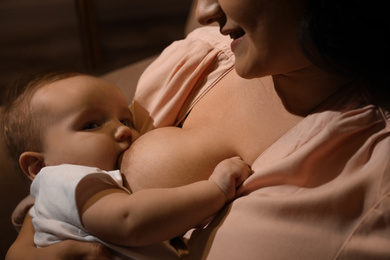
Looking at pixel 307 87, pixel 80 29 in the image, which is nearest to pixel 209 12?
pixel 307 87

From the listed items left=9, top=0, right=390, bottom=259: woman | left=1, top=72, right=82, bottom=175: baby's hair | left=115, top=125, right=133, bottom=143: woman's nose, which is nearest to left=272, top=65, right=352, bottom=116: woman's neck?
left=9, top=0, right=390, bottom=259: woman

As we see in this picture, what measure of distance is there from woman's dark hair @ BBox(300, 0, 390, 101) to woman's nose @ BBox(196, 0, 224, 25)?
0.20 metres

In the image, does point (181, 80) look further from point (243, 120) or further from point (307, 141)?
point (307, 141)

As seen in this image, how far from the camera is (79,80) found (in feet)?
3.86

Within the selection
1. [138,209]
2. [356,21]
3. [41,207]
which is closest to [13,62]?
[41,207]

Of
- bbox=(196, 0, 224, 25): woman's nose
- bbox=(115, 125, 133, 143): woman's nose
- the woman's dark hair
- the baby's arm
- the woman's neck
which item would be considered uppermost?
bbox=(196, 0, 224, 25): woman's nose

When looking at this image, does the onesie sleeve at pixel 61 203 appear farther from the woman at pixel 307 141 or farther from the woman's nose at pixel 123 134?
the woman's nose at pixel 123 134

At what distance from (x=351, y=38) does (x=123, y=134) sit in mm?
562

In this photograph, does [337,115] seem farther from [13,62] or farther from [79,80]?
[13,62]

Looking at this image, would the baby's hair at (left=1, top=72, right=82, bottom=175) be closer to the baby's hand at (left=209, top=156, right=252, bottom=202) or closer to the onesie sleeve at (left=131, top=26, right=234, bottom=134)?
the onesie sleeve at (left=131, top=26, right=234, bottom=134)

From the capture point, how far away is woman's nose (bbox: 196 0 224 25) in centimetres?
95

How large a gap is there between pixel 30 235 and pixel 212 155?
47 centimetres

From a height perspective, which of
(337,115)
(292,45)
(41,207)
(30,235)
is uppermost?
(292,45)

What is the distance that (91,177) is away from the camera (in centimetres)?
93
